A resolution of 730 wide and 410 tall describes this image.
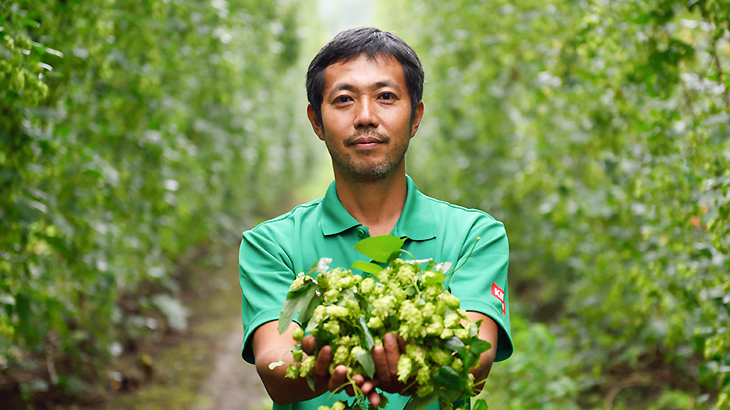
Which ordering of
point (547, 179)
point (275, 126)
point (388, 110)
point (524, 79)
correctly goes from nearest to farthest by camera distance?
1. point (388, 110)
2. point (547, 179)
3. point (524, 79)
4. point (275, 126)

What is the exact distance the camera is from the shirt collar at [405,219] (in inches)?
73.3

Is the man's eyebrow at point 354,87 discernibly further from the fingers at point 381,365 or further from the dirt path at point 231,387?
the dirt path at point 231,387

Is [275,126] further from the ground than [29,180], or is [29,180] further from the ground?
[275,126]

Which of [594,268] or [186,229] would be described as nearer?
[594,268]

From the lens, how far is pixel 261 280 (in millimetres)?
1696

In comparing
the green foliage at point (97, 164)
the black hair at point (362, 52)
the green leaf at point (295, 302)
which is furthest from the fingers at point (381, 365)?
the green foliage at point (97, 164)

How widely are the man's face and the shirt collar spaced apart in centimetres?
14

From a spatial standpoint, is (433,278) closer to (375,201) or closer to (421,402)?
(421,402)

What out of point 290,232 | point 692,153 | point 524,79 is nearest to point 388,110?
point 290,232

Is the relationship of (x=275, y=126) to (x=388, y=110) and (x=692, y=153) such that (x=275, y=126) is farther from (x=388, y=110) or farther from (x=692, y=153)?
(x=388, y=110)

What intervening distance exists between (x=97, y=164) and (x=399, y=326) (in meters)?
3.42

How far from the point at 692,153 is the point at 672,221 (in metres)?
0.39

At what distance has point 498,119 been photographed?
25.9 ft

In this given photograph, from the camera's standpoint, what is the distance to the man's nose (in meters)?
1.75
